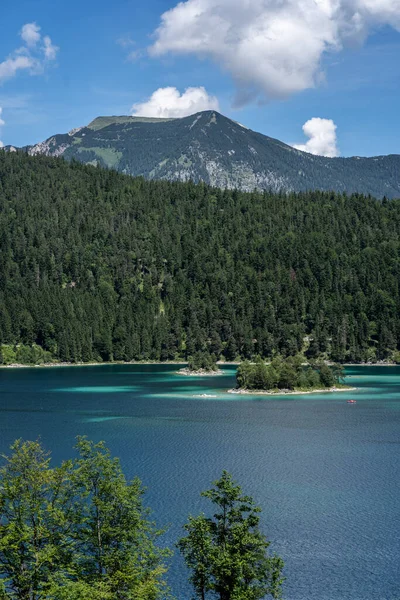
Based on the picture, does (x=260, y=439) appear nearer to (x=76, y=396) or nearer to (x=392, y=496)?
(x=392, y=496)

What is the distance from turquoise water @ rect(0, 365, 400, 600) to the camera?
195 ft

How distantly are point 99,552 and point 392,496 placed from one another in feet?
147

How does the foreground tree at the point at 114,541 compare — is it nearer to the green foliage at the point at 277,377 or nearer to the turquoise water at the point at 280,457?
the turquoise water at the point at 280,457

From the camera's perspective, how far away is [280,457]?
102 m

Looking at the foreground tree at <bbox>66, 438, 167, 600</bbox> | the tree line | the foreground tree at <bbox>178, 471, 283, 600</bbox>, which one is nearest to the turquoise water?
the foreground tree at <bbox>178, 471, 283, 600</bbox>

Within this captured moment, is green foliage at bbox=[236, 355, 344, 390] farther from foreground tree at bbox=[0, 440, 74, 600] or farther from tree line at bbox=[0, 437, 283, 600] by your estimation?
foreground tree at bbox=[0, 440, 74, 600]

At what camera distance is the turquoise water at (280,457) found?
195ft

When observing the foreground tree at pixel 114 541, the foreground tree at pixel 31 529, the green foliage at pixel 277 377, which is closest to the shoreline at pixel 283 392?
the green foliage at pixel 277 377

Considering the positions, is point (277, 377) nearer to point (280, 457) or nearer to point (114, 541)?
point (280, 457)

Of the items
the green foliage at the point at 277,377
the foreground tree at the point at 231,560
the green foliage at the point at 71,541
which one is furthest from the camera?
the green foliage at the point at 277,377

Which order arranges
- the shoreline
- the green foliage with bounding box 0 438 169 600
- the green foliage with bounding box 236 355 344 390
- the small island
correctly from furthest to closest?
the green foliage with bounding box 236 355 344 390
the small island
the shoreline
the green foliage with bounding box 0 438 169 600

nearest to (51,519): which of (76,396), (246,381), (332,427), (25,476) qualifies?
(25,476)

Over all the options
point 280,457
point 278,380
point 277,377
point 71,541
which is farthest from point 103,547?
point 278,380

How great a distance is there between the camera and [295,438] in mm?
117000
